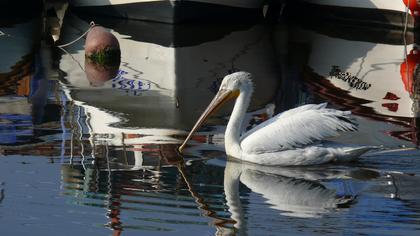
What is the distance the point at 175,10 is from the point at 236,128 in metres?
9.75

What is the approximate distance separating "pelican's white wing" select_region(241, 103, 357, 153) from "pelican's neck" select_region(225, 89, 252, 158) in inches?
3.7

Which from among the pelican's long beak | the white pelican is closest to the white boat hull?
the pelican's long beak

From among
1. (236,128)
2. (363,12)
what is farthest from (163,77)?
(363,12)

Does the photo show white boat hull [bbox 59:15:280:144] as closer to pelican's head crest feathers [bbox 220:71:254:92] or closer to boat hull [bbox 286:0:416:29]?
pelican's head crest feathers [bbox 220:71:254:92]

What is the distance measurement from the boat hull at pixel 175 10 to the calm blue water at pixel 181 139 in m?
0.93

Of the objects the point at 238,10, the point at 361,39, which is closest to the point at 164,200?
the point at 361,39

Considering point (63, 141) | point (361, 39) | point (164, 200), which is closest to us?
point (164, 200)

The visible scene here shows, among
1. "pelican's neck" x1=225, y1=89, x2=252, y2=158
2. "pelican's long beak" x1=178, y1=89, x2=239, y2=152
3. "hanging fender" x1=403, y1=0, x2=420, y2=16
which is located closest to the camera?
"pelican's neck" x1=225, y1=89, x2=252, y2=158

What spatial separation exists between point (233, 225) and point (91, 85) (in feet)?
21.7

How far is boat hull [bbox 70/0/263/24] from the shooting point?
20.7m

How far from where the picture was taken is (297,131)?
10.8 metres

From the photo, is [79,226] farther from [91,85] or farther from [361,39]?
[361,39]

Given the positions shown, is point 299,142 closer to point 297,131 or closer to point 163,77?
point 297,131

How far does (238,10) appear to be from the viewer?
21.7 metres
